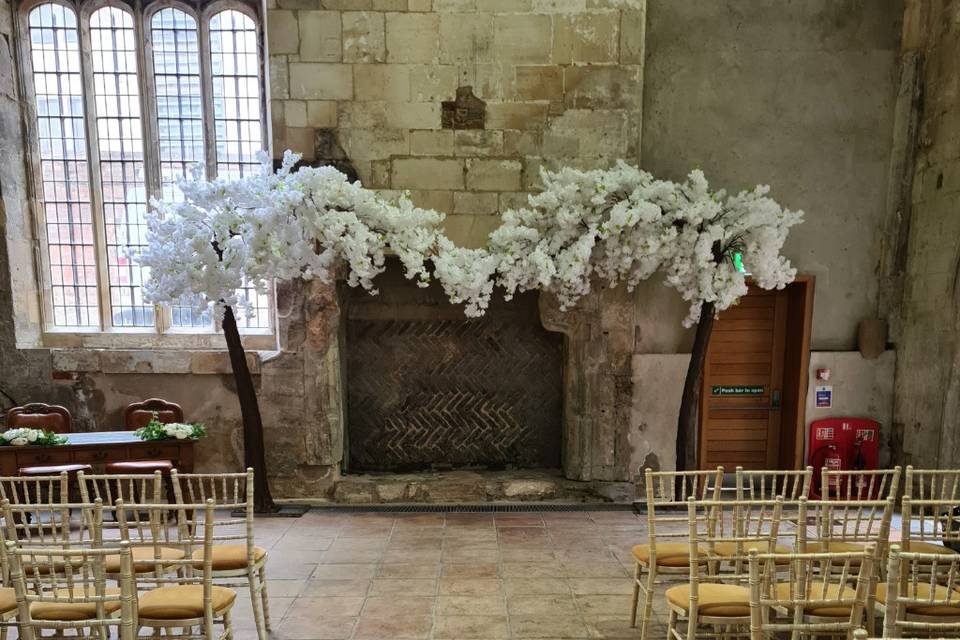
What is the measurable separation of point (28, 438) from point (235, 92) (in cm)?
355

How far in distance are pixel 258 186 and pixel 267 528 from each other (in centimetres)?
276

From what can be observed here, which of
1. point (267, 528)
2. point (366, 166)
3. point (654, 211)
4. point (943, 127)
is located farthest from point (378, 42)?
point (943, 127)

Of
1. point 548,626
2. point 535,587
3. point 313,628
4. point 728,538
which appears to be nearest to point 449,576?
point 535,587

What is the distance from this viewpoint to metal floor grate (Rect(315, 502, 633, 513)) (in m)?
4.94

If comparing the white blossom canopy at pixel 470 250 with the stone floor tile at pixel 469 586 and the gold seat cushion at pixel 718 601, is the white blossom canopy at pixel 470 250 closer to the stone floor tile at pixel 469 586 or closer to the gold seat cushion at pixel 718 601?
the stone floor tile at pixel 469 586

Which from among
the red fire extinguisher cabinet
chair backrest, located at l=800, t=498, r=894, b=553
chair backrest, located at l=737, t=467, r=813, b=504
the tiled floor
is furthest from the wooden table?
the red fire extinguisher cabinet

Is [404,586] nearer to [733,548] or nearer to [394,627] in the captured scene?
[394,627]

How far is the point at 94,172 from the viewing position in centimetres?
535

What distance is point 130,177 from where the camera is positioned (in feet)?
17.8

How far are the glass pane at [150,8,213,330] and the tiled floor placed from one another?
2664 millimetres

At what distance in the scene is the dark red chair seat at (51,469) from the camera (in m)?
4.23

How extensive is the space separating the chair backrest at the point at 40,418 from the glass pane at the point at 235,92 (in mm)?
2633

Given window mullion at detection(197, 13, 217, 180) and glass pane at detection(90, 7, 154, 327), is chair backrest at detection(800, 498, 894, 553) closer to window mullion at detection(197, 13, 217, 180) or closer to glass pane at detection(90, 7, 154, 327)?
window mullion at detection(197, 13, 217, 180)

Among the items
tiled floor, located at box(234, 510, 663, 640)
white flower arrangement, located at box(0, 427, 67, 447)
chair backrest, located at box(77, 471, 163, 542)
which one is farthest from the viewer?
white flower arrangement, located at box(0, 427, 67, 447)
